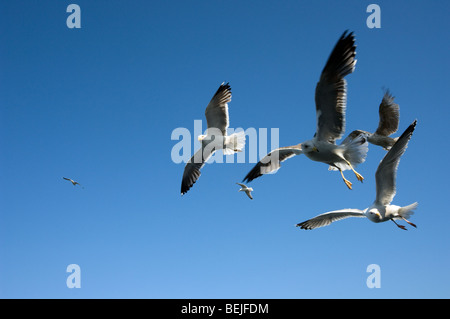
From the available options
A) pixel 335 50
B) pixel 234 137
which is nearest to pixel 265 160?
pixel 234 137

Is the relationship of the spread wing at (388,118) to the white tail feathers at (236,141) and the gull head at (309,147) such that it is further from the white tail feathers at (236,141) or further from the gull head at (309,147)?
the gull head at (309,147)

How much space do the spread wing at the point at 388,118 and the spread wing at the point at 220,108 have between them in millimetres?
2727

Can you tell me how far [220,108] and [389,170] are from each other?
3491 millimetres

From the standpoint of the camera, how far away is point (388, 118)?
845 centimetres

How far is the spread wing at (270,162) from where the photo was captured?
7.11 m

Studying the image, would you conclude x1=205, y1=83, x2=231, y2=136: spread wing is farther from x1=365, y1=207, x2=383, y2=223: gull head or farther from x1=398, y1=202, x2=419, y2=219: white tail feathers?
x1=398, y1=202, x2=419, y2=219: white tail feathers

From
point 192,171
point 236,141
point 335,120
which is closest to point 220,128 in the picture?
point 236,141

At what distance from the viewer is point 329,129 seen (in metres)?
6.04

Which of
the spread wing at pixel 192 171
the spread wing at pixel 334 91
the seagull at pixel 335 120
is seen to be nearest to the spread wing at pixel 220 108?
the spread wing at pixel 192 171

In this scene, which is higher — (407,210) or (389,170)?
(389,170)

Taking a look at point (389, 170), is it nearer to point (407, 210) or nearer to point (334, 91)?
point (407, 210)
